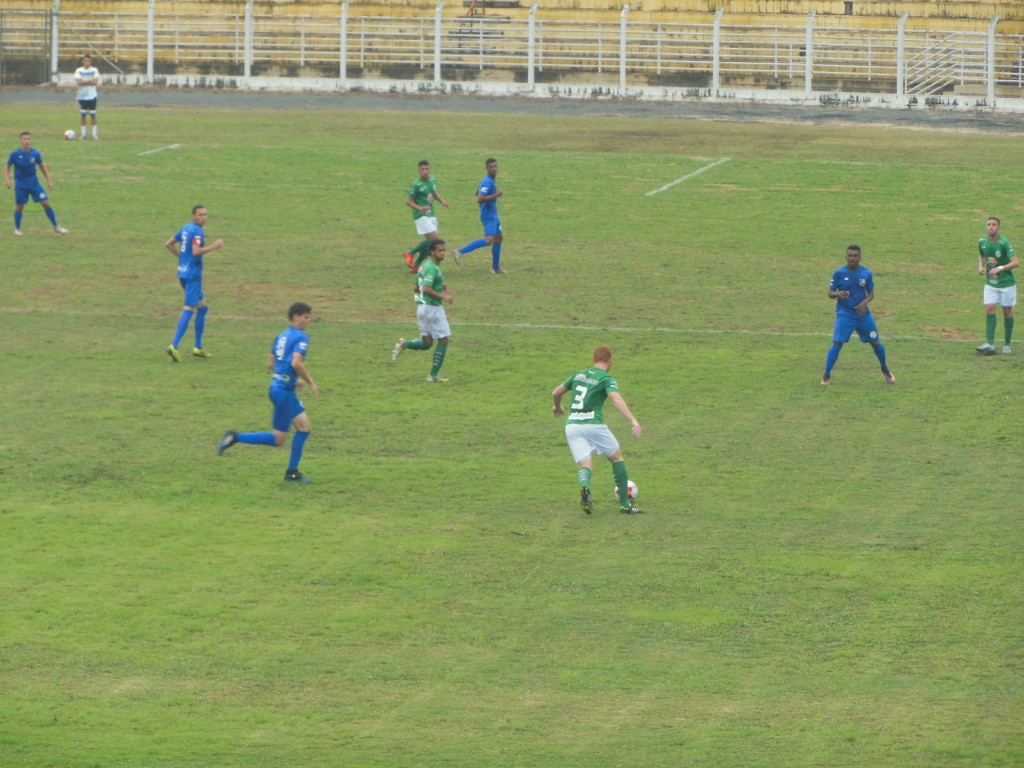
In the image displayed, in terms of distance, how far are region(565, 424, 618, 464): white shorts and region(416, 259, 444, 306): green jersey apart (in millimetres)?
6317

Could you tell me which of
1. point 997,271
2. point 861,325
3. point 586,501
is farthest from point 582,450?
point 997,271

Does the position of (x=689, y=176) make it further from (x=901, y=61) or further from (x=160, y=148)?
(x=901, y=61)

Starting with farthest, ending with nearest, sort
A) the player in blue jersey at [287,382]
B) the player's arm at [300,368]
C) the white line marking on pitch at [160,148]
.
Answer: the white line marking on pitch at [160,148] → the player in blue jersey at [287,382] → the player's arm at [300,368]

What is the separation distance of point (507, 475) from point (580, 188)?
2290cm

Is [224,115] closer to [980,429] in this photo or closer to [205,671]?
[980,429]

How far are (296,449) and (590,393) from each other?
3.92 meters

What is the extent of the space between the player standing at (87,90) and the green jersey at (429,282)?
24.6 m

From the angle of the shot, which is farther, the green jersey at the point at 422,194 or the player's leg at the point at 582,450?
the green jersey at the point at 422,194

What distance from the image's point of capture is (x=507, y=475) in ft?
69.2

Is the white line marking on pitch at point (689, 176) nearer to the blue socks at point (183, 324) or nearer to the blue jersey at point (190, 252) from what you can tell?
the blue socks at point (183, 324)

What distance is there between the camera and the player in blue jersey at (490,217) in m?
32.9

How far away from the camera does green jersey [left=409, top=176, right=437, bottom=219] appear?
3322 centimetres

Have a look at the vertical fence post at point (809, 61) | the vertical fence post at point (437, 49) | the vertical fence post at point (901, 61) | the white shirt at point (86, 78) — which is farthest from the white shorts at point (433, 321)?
the vertical fence post at point (437, 49)

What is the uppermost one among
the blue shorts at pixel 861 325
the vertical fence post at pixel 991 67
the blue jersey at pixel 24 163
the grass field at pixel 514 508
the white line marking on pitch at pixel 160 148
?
the vertical fence post at pixel 991 67
